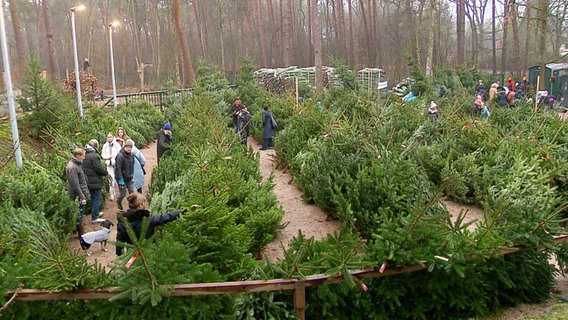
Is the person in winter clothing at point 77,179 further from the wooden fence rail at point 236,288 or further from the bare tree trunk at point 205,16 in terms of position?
the bare tree trunk at point 205,16

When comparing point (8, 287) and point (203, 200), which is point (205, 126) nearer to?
point (203, 200)

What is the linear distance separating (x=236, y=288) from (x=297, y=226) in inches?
204

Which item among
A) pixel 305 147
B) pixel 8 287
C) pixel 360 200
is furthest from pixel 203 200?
pixel 305 147

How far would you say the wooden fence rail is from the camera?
13.7 ft

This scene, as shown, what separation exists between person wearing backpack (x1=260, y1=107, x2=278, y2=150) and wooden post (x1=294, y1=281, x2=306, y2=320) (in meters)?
12.1

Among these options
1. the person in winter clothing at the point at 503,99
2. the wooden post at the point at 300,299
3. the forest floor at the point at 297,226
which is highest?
the person in winter clothing at the point at 503,99

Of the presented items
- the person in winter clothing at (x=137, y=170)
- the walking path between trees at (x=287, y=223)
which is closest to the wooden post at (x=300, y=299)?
the walking path between trees at (x=287, y=223)

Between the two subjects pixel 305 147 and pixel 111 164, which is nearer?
pixel 111 164

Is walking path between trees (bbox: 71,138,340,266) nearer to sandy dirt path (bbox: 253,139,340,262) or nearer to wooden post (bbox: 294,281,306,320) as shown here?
sandy dirt path (bbox: 253,139,340,262)

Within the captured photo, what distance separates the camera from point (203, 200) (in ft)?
16.9

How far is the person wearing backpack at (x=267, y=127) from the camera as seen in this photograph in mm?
16422

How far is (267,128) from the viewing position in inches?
655

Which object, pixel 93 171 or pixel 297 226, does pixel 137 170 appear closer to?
pixel 93 171

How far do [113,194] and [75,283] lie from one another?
7.15m
